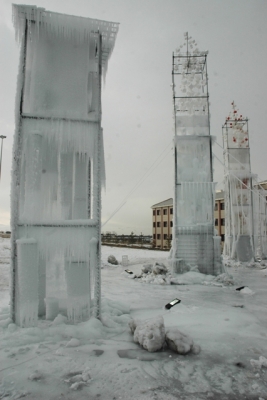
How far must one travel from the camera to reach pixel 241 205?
23.9 metres

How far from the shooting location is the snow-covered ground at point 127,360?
3.75 m

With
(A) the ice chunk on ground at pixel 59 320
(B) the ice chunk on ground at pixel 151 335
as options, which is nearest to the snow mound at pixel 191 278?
(A) the ice chunk on ground at pixel 59 320

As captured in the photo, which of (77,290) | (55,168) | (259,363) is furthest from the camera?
(55,168)

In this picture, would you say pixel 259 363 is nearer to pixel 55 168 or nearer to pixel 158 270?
pixel 55 168

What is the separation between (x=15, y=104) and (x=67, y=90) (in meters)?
1.19

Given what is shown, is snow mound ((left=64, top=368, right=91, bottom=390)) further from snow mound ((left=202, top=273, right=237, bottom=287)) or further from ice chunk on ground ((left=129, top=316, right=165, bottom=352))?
snow mound ((left=202, top=273, right=237, bottom=287))

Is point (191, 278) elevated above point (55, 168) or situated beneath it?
situated beneath

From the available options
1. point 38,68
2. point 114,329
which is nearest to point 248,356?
point 114,329

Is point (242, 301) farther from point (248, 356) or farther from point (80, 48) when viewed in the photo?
point (80, 48)

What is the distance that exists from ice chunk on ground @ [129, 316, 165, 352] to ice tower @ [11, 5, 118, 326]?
4.04 ft

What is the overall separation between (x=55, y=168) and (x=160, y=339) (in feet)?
14.3

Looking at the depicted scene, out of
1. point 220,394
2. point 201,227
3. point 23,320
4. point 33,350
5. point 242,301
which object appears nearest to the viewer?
point 220,394

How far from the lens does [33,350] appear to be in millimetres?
4891

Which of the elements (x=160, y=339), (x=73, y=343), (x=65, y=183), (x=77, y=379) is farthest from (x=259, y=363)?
(x=65, y=183)
